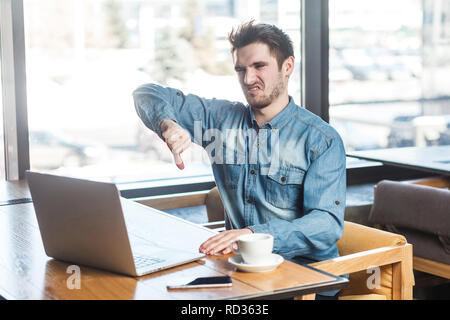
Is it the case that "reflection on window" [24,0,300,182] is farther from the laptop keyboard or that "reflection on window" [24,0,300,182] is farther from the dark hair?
the laptop keyboard

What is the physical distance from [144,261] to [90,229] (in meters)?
0.17

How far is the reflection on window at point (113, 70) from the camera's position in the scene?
3.21 meters

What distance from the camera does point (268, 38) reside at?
2.25m

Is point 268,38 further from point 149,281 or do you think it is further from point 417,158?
point 417,158

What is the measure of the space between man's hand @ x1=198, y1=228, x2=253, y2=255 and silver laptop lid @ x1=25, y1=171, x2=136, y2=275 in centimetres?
25

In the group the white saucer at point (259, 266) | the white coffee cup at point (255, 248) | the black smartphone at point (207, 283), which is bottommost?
the black smartphone at point (207, 283)

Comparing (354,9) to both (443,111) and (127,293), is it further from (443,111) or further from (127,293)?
(127,293)

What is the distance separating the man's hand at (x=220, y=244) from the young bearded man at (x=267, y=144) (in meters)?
0.33

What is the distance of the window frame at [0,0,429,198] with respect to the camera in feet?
10.2

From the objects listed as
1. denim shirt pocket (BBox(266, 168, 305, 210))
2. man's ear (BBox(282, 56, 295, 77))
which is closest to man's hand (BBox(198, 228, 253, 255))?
denim shirt pocket (BBox(266, 168, 305, 210))

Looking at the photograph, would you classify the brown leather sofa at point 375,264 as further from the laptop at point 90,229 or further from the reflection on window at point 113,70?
the reflection on window at point 113,70

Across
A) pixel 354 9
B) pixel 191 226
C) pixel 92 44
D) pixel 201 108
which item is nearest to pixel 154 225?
pixel 191 226

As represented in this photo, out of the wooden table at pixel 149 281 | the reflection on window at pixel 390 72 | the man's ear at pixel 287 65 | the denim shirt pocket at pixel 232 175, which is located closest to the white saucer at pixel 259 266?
the wooden table at pixel 149 281
